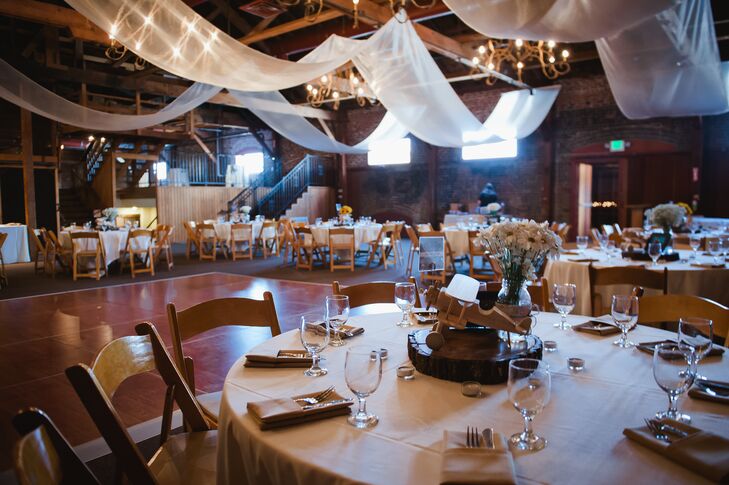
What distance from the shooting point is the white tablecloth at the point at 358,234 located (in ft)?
33.2

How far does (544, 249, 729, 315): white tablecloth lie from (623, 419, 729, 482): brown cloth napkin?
9.15 ft

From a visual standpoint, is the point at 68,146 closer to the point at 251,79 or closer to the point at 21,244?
the point at 21,244

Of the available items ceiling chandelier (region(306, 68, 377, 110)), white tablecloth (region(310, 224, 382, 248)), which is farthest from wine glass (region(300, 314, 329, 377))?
white tablecloth (region(310, 224, 382, 248))

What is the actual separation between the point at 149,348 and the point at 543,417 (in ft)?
4.52

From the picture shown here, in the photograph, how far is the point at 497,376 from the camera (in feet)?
5.42

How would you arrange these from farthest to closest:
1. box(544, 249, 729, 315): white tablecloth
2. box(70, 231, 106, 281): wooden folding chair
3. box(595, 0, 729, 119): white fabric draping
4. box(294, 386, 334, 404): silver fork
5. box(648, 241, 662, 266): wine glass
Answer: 1. box(70, 231, 106, 281): wooden folding chair
2. box(595, 0, 729, 119): white fabric draping
3. box(648, 241, 662, 266): wine glass
4. box(544, 249, 729, 315): white tablecloth
5. box(294, 386, 334, 404): silver fork

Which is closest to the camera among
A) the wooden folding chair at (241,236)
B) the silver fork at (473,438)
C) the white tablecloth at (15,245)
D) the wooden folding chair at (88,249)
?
the silver fork at (473,438)

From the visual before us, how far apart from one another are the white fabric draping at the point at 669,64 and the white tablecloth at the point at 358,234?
525 cm

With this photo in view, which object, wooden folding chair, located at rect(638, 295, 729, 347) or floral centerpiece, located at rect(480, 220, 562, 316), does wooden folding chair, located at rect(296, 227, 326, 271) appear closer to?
wooden folding chair, located at rect(638, 295, 729, 347)

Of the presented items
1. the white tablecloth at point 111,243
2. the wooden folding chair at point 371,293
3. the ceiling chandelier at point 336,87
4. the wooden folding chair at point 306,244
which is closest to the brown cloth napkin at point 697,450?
the wooden folding chair at point 371,293

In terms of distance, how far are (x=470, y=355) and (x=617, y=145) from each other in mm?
13788

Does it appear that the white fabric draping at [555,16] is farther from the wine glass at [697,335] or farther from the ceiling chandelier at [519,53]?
the wine glass at [697,335]

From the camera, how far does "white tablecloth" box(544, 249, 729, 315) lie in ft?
13.7

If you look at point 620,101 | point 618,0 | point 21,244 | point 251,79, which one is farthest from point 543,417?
point 21,244
